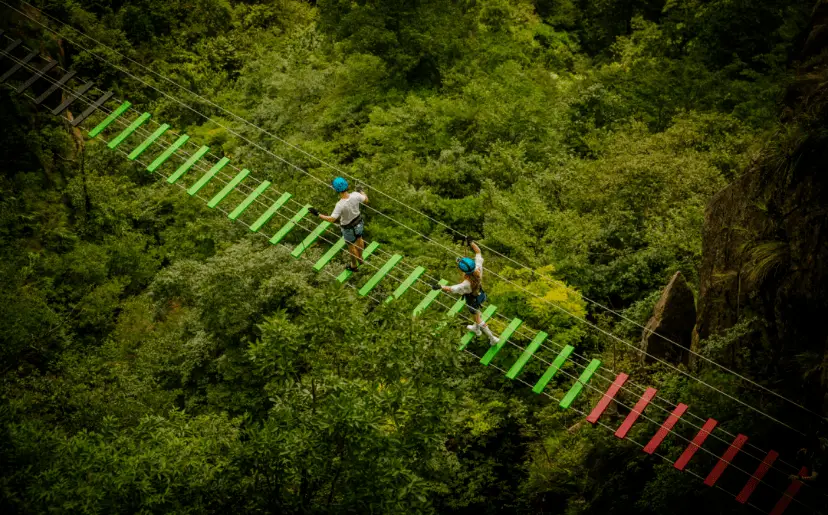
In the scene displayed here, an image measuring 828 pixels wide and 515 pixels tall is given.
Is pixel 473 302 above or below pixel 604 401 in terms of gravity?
above

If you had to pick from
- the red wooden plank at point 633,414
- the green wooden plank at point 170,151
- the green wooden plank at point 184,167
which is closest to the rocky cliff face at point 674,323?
the red wooden plank at point 633,414

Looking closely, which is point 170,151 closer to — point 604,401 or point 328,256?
point 328,256

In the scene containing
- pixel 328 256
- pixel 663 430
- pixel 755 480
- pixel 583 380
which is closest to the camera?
pixel 755 480

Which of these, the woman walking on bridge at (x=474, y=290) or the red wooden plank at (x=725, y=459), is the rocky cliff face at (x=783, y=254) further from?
the woman walking on bridge at (x=474, y=290)

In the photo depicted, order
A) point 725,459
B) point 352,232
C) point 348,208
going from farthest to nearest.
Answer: point 352,232
point 348,208
point 725,459

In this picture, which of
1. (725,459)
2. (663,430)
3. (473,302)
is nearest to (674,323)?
(663,430)

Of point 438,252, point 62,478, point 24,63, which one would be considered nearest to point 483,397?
point 438,252

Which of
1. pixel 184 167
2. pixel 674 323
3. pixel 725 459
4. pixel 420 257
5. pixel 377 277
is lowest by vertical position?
pixel 420 257
